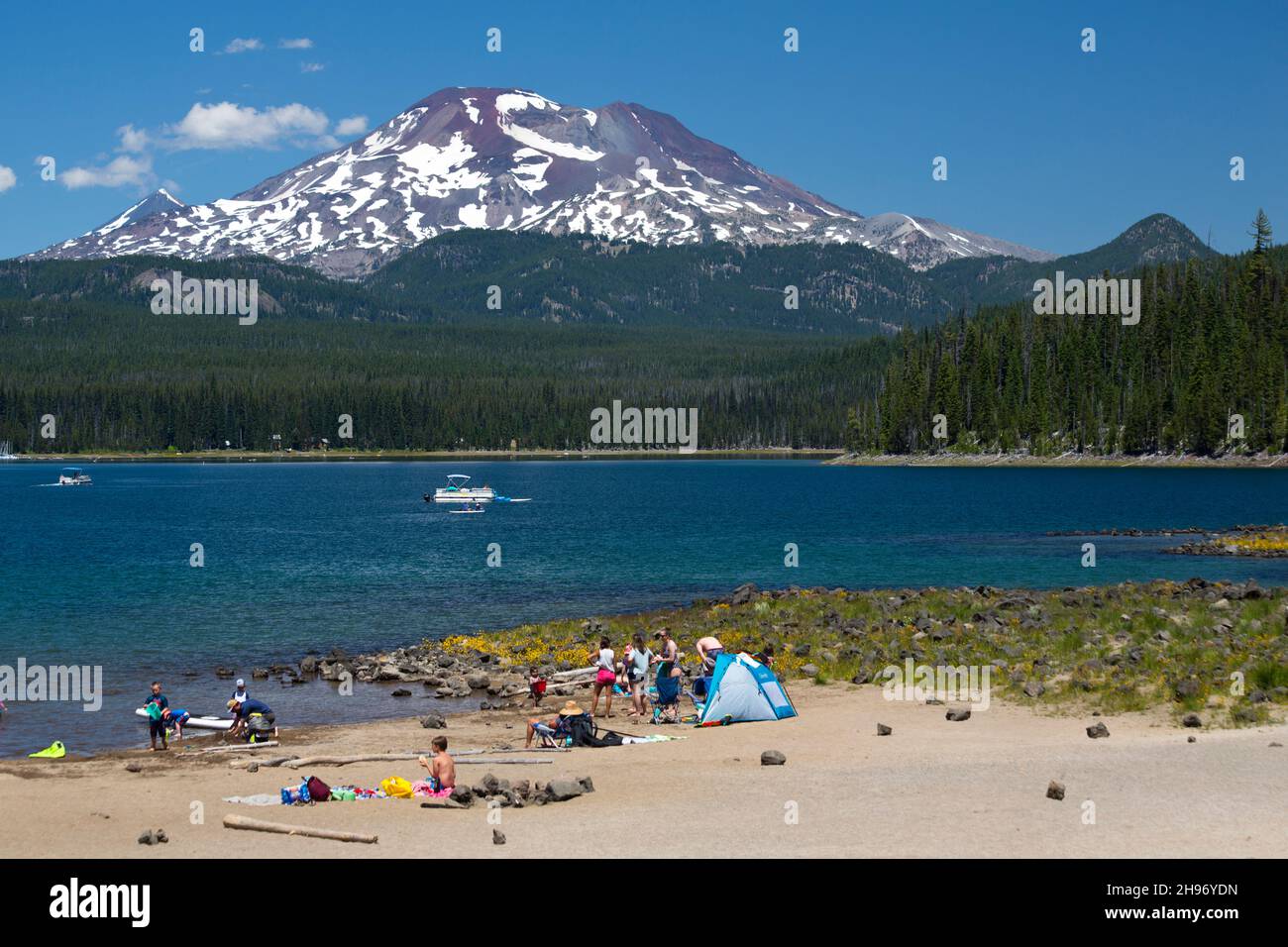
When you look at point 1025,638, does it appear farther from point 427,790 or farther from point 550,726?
point 427,790

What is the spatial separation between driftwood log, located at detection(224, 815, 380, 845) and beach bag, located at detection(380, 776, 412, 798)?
267cm

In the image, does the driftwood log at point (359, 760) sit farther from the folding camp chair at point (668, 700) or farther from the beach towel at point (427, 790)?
the folding camp chair at point (668, 700)

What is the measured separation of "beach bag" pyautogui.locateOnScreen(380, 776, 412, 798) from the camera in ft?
74.1

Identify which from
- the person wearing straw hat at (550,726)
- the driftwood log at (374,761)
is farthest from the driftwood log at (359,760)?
the person wearing straw hat at (550,726)

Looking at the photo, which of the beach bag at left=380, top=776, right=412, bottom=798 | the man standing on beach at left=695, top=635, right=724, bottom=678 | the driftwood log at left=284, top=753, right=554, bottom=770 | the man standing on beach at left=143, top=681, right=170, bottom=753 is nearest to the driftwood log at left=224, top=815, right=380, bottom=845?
the beach bag at left=380, top=776, right=412, bottom=798

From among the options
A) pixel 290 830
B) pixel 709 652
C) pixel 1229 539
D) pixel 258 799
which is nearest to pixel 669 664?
pixel 709 652

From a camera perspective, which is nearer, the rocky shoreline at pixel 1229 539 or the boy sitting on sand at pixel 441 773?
the boy sitting on sand at pixel 441 773

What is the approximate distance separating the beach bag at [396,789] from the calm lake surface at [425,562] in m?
11.1

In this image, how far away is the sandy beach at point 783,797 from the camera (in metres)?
18.1

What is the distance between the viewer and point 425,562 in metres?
74.5

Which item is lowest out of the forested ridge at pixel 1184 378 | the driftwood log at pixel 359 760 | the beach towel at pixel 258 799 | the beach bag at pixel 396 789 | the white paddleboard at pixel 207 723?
the white paddleboard at pixel 207 723
